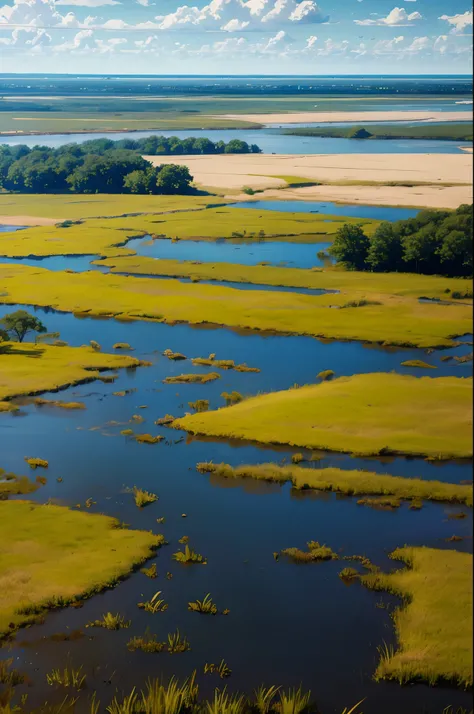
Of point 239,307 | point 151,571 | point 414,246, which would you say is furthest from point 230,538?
point 414,246

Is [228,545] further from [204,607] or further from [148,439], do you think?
[148,439]

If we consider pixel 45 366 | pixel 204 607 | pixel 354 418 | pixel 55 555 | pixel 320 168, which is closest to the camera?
pixel 204 607

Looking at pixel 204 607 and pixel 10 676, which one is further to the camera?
pixel 204 607

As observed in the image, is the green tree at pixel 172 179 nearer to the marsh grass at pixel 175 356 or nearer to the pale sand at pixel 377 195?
the pale sand at pixel 377 195

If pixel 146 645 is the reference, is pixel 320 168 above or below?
above

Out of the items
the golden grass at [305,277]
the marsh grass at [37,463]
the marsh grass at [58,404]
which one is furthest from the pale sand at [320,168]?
the marsh grass at [37,463]

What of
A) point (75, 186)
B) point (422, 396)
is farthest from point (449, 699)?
point (75, 186)

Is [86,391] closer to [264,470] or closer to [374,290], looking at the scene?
[264,470]
